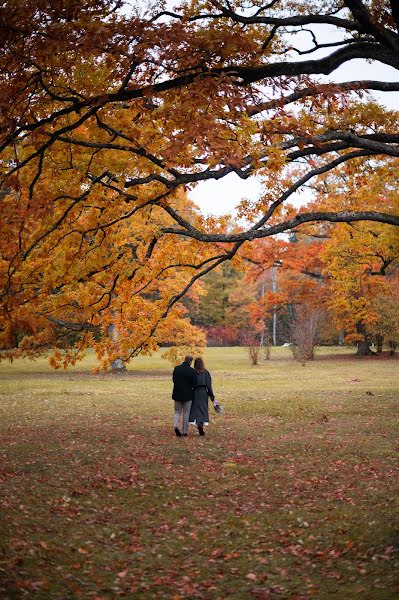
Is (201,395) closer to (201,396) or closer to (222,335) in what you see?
(201,396)

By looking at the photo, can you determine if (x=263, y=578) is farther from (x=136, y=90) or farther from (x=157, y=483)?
(x=136, y=90)

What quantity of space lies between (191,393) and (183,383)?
291mm

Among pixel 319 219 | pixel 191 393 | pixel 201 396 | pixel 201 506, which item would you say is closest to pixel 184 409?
pixel 191 393

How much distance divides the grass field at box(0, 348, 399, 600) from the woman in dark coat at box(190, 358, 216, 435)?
41 cm

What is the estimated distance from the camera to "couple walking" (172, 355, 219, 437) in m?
13.6

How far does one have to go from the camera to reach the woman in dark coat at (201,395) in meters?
14.1

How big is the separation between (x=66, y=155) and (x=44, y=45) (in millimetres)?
3533

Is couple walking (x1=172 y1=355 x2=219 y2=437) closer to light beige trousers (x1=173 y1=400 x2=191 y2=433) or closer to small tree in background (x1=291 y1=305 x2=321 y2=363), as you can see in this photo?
light beige trousers (x1=173 y1=400 x2=191 y2=433)

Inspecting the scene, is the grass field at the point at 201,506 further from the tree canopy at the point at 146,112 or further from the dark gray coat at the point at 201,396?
the tree canopy at the point at 146,112

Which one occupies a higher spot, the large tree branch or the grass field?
the large tree branch

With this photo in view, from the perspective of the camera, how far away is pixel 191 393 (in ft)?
44.8

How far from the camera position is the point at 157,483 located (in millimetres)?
10047

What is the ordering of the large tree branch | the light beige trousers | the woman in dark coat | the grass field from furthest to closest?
the woman in dark coat
the light beige trousers
the large tree branch
the grass field

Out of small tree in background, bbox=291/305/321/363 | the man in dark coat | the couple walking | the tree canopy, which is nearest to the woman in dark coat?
the couple walking
